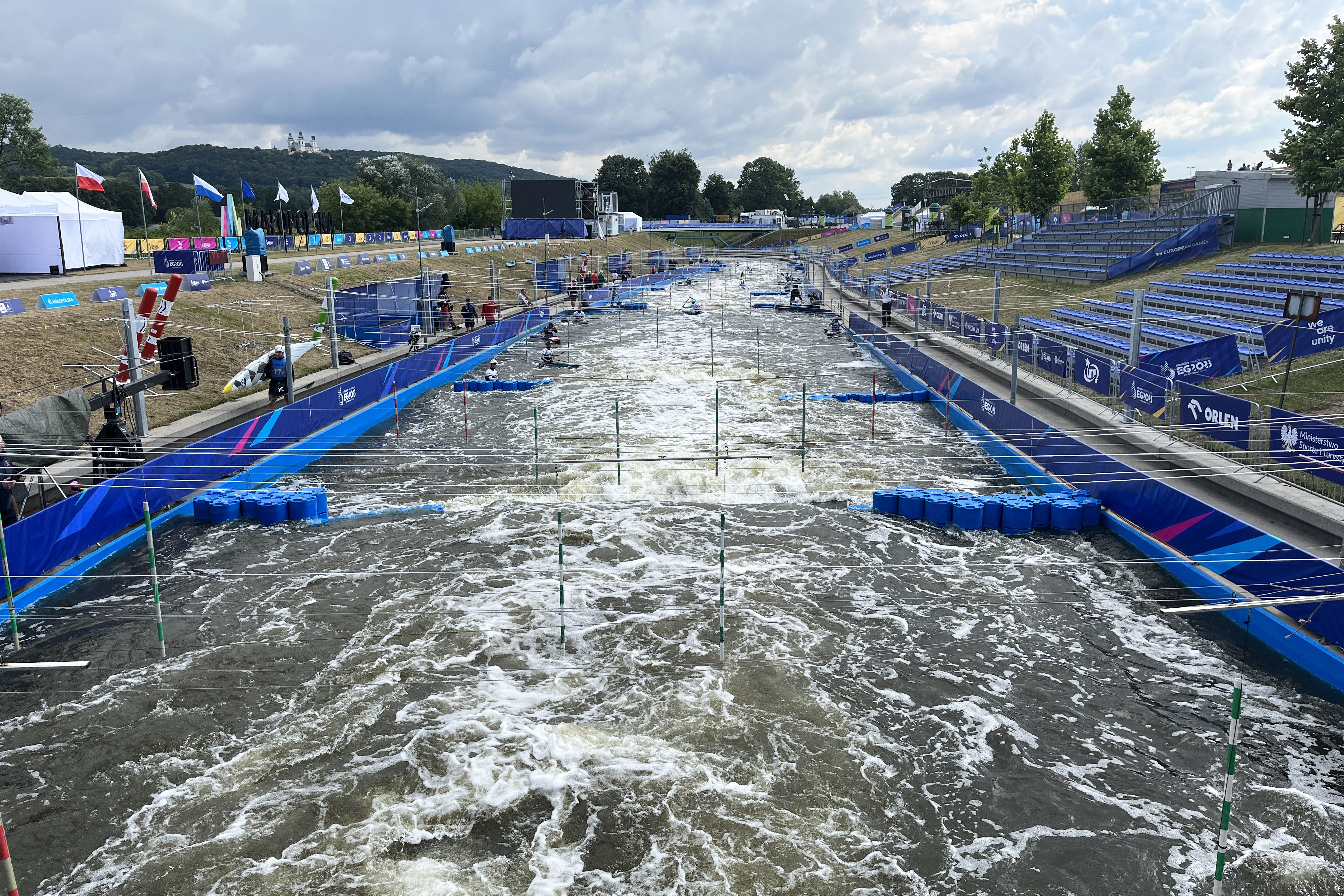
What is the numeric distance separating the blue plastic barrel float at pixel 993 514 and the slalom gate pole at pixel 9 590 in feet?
60.3

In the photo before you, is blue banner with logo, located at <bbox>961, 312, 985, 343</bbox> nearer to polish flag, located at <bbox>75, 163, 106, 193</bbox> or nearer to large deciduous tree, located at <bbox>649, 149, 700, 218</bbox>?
polish flag, located at <bbox>75, 163, 106, 193</bbox>

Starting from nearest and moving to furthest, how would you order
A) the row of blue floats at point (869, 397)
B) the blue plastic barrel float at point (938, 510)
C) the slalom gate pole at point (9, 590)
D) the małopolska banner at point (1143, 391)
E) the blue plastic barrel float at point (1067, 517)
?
the slalom gate pole at point (9, 590) → the blue plastic barrel float at point (1067, 517) → the blue plastic barrel float at point (938, 510) → the małopolska banner at point (1143, 391) → the row of blue floats at point (869, 397)

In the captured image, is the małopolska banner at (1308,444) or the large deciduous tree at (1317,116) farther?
the large deciduous tree at (1317,116)

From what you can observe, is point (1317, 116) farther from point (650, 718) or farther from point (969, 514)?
point (650, 718)

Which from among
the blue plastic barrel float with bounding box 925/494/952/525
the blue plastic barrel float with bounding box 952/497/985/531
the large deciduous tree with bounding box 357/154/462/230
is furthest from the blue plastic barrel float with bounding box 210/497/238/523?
the large deciduous tree with bounding box 357/154/462/230

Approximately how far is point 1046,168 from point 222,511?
6595 centimetres

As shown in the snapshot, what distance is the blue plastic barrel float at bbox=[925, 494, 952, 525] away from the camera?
20.8 m

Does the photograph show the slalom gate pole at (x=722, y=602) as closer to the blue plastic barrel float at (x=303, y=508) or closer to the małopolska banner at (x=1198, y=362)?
the blue plastic barrel float at (x=303, y=508)

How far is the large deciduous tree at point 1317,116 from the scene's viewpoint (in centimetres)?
3288

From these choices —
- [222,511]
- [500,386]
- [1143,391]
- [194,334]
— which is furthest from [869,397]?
[194,334]

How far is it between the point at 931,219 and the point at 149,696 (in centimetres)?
11813

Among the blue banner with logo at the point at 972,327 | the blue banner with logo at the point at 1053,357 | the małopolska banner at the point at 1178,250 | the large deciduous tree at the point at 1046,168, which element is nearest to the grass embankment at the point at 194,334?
the blue banner with logo at the point at 972,327

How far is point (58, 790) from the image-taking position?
11438 mm

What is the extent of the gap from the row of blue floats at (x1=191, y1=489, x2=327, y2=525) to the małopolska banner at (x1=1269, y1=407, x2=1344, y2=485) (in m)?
20.4
